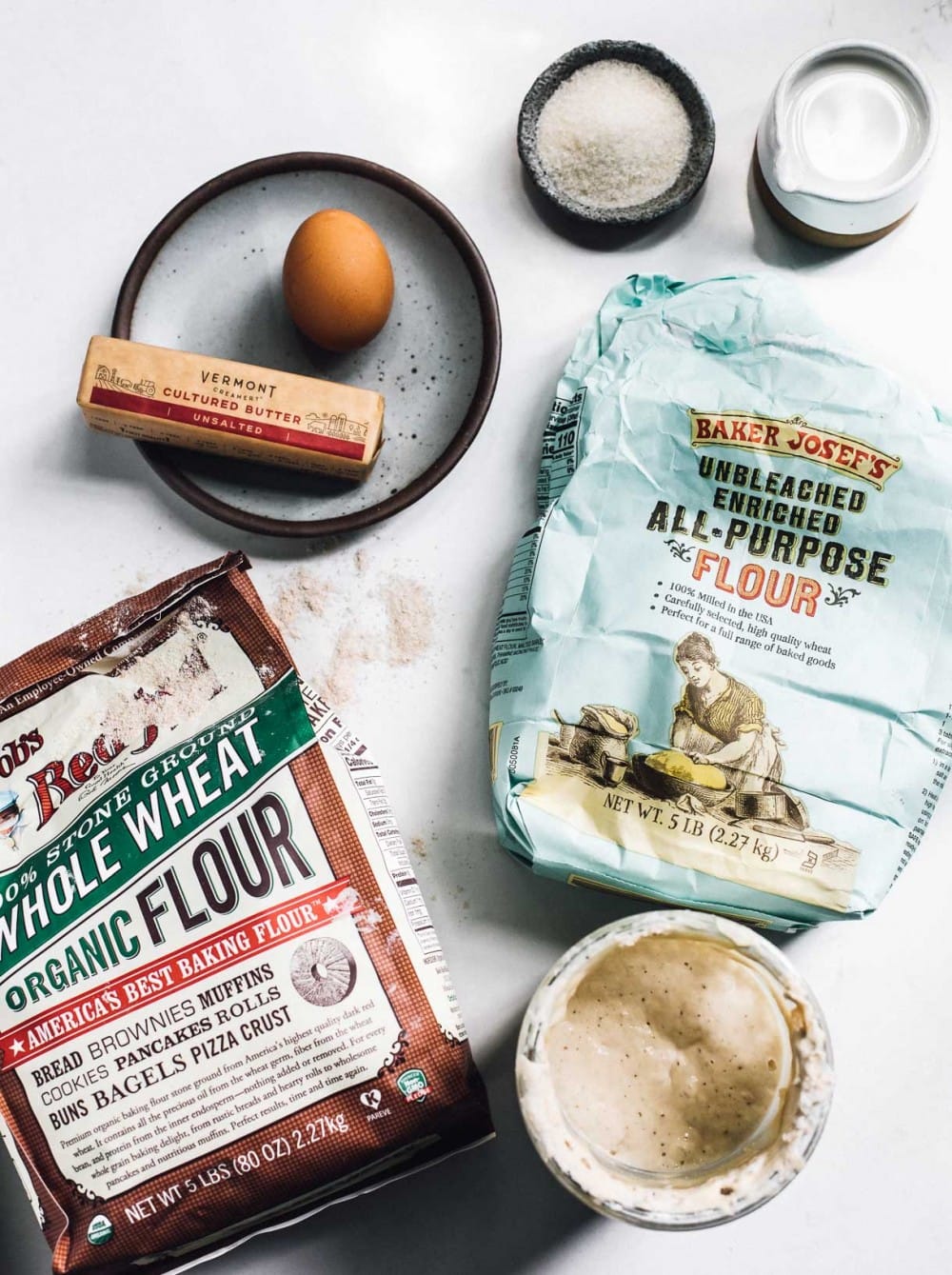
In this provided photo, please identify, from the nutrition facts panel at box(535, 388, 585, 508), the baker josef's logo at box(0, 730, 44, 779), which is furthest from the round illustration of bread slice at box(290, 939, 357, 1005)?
the nutrition facts panel at box(535, 388, 585, 508)

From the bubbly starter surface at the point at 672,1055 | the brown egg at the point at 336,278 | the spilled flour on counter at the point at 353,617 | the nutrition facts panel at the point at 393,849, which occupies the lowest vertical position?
the bubbly starter surface at the point at 672,1055

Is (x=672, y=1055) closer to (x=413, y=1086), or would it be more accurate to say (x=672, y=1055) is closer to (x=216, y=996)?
(x=413, y=1086)

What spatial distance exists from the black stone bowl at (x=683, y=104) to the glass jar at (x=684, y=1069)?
476 millimetres

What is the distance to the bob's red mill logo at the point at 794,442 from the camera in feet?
2.34

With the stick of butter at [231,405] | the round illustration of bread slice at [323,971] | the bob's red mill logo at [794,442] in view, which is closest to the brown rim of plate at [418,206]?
the stick of butter at [231,405]

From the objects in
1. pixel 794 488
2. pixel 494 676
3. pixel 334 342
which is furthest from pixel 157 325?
pixel 794 488

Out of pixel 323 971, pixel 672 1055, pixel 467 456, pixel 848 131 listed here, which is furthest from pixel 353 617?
pixel 848 131

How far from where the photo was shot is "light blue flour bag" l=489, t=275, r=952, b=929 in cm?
70

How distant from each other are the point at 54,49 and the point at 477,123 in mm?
326

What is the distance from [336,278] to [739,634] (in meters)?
0.36

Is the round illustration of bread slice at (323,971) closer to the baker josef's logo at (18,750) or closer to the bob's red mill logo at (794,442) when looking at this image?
the baker josef's logo at (18,750)

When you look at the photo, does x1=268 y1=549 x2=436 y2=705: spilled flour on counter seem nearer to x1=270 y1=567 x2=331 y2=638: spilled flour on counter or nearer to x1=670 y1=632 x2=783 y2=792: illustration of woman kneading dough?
x1=270 y1=567 x2=331 y2=638: spilled flour on counter

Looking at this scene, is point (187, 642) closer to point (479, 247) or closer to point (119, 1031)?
point (119, 1031)

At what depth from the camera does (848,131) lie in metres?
Answer: 0.75
